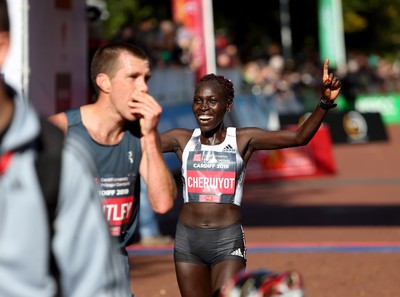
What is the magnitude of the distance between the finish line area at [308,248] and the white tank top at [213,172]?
5.56 meters

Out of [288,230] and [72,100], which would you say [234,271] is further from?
[288,230]

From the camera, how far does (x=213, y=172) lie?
6.57 metres

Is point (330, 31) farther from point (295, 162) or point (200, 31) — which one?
point (295, 162)

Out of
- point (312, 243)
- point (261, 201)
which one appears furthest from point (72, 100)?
point (261, 201)

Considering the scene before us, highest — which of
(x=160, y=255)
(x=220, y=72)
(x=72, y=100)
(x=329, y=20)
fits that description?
(x=329, y=20)

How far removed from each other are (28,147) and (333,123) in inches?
1080

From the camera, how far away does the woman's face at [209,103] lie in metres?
6.65

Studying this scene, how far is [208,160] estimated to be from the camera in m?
6.59

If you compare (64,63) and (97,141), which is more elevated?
(64,63)

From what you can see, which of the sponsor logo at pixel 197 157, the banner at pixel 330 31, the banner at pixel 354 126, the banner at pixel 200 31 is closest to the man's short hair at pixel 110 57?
the sponsor logo at pixel 197 157

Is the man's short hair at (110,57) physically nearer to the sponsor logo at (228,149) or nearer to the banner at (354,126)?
the sponsor logo at (228,149)

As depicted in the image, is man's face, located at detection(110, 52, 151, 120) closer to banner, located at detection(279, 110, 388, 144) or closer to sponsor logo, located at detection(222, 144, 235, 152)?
sponsor logo, located at detection(222, 144, 235, 152)

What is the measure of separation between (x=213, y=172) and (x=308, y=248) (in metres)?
5.91

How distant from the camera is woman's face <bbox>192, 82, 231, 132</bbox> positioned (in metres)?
6.65
